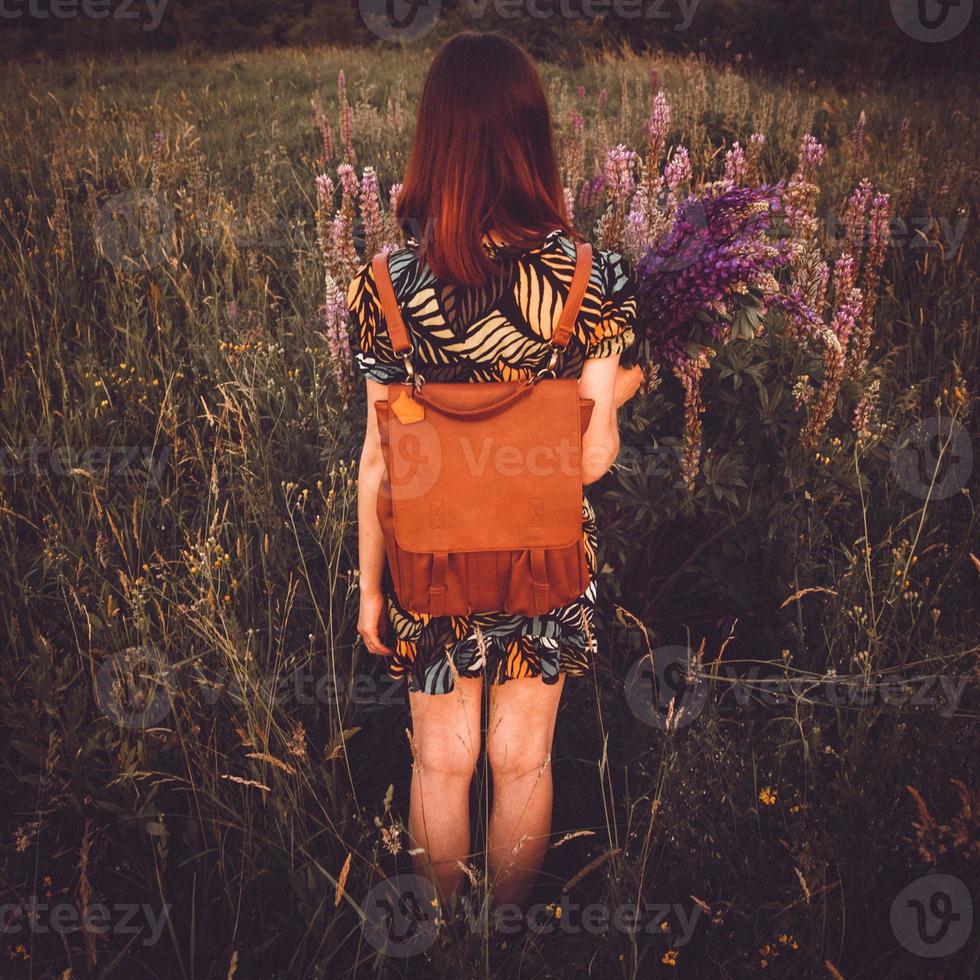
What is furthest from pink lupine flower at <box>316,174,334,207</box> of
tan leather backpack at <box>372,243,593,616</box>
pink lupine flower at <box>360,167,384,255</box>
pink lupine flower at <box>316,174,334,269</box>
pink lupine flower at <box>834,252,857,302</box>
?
pink lupine flower at <box>834,252,857,302</box>

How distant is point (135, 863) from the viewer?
1.80 metres

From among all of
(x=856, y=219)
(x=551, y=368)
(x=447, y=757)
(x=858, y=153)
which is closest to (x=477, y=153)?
(x=551, y=368)

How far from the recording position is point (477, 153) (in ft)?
4.35

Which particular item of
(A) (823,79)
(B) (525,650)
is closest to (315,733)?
(B) (525,650)

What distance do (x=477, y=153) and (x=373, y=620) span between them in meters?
1.07

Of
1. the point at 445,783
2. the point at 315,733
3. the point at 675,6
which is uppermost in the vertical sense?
the point at 675,6

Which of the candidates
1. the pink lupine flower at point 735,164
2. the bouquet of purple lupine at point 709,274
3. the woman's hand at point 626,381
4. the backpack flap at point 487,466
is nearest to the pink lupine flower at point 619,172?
the pink lupine flower at point 735,164

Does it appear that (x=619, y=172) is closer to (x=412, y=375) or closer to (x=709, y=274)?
(x=709, y=274)

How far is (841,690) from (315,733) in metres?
1.57

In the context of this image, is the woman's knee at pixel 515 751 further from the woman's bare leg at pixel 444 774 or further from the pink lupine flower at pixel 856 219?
the pink lupine flower at pixel 856 219

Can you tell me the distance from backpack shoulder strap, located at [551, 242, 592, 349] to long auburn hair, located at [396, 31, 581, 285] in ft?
0.34

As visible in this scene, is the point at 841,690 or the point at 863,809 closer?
the point at 863,809

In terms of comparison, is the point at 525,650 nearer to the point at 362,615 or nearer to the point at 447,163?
the point at 362,615

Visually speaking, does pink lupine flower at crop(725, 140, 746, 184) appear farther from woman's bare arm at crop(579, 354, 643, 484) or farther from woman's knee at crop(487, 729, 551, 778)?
woman's knee at crop(487, 729, 551, 778)
